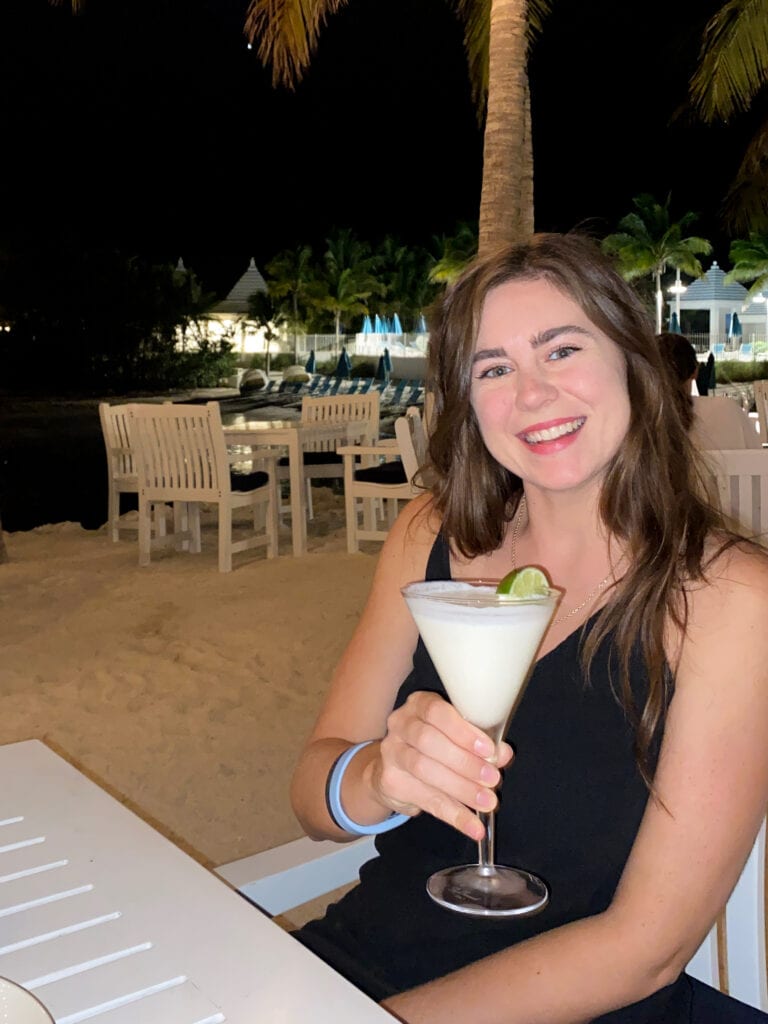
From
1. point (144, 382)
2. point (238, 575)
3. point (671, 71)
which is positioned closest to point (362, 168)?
point (671, 71)

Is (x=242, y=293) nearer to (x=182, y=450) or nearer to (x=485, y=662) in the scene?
(x=182, y=450)

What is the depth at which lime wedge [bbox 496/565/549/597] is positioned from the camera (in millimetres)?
965

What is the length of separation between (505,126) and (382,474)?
225cm

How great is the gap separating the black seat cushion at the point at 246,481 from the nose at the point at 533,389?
15.2ft

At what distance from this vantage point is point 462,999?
99 cm

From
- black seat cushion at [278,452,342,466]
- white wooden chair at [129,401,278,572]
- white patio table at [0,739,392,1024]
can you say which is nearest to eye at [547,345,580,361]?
white patio table at [0,739,392,1024]

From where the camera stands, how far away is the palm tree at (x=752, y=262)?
28.7 metres

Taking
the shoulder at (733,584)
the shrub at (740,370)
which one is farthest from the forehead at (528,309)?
the shrub at (740,370)

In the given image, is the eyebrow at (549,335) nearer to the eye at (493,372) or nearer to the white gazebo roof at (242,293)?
the eye at (493,372)

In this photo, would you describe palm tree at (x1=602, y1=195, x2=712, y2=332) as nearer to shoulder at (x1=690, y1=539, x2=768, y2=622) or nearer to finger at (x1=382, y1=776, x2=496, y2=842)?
shoulder at (x1=690, y1=539, x2=768, y2=622)

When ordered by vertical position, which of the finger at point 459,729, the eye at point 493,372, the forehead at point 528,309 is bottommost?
the finger at point 459,729

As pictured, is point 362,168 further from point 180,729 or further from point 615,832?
point 615,832

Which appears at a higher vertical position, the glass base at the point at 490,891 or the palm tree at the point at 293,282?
the palm tree at the point at 293,282

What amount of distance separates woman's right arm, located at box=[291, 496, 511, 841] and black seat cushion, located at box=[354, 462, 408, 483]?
4531mm
